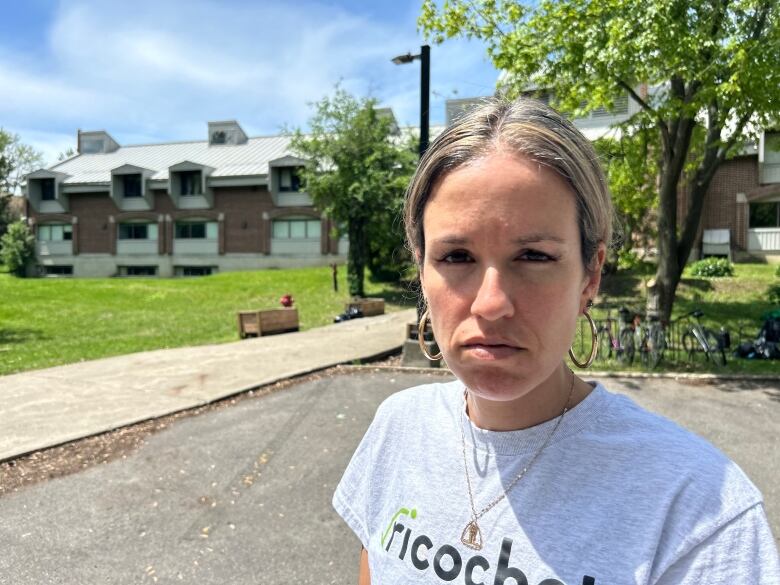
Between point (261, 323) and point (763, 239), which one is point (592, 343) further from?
point (763, 239)

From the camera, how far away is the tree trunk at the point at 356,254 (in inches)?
1030

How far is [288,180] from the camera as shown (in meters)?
41.1

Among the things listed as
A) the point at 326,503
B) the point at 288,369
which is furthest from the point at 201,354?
the point at 326,503

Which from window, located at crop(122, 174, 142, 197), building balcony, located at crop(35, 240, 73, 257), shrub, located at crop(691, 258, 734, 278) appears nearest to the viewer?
shrub, located at crop(691, 258, 734, 278)

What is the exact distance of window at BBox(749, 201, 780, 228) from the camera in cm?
2827

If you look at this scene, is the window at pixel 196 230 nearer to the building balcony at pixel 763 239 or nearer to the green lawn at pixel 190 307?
the green lawn at pixel 190 307

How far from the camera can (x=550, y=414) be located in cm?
133

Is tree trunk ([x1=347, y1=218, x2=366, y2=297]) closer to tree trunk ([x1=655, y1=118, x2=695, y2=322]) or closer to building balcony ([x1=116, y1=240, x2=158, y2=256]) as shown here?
tree trunk ([x1=655, y1=118, x2=695, y2=322])

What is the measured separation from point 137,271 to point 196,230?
631 cm

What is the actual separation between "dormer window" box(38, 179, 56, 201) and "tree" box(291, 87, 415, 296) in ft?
98.6

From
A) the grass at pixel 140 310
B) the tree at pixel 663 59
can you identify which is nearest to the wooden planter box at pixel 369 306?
the grass at pixel 140 310

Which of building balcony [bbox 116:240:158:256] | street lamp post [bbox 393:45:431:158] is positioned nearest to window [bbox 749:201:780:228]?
street lamp post [bbox 393:45:431:158]

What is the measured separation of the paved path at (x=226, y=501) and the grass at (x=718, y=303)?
7.79 ft

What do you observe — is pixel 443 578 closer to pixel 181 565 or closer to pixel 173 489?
pixel 181 565
